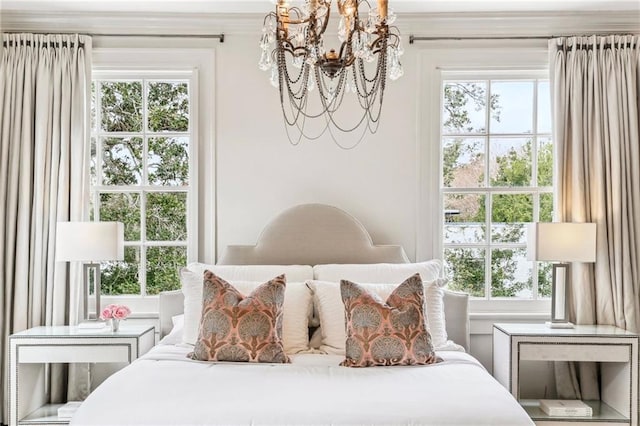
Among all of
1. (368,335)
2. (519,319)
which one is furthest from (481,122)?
(368,335)

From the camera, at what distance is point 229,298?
3.03 meters

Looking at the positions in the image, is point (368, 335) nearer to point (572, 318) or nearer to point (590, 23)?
point (572, 318)

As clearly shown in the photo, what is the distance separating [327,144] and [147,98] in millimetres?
1265

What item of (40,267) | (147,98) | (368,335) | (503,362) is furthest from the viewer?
(147,98)

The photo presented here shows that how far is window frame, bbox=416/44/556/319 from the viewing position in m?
4.02

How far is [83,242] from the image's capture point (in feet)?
11.8

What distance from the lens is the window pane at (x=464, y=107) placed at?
4.14m

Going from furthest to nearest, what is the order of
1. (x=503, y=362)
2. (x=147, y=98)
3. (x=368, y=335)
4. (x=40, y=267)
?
(x=147, y=98) < (x=40, y=267) < (x=503, y=362) < (x=368, y=335)

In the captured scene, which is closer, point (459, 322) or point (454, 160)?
point (459, 322)

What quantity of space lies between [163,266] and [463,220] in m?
2.06

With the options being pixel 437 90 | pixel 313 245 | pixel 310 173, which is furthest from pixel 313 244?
pixel 437 90

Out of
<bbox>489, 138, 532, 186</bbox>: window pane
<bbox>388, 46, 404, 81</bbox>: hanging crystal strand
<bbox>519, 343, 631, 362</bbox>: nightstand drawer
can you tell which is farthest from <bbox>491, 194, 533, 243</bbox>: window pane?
<bbox>388, 46, 404, 81</bbox>: hanging crystal strand

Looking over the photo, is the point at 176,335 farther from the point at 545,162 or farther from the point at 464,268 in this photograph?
the point at 545,162

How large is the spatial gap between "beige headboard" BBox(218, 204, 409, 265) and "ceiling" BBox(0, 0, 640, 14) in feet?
4.48
